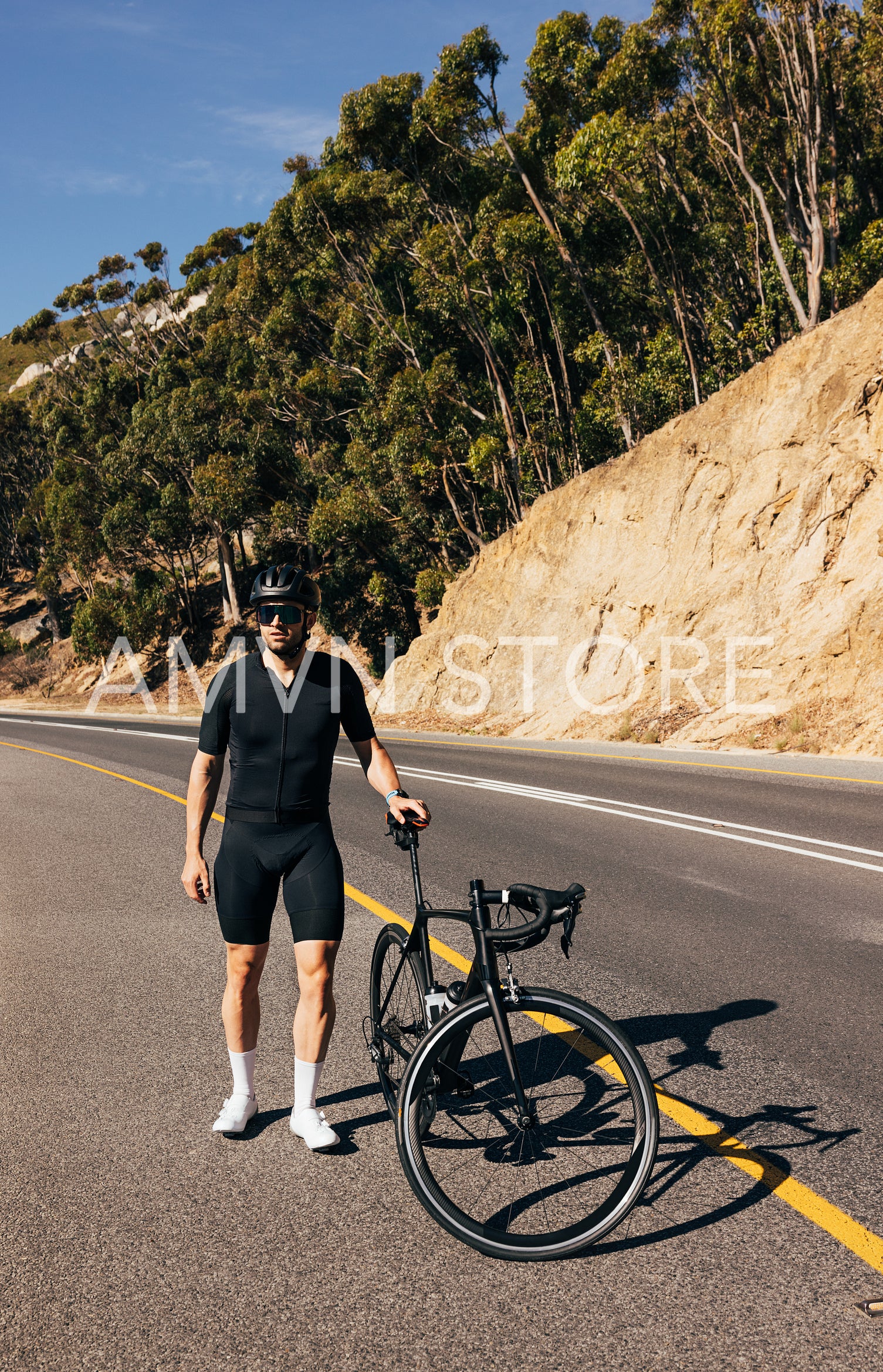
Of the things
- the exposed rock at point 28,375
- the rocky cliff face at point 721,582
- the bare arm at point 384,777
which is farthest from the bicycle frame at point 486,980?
the exposed rock at point 28,375

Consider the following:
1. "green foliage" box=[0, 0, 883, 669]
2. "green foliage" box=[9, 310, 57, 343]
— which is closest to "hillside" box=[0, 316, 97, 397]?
"green foliage" box=[9, 310, 57, 343]

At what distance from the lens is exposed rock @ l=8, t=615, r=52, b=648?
222 ft

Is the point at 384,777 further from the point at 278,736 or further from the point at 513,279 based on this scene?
the point at 513,279

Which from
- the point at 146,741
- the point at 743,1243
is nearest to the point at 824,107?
the point at 146,741

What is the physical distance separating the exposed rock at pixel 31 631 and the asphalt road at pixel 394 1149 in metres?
63.1

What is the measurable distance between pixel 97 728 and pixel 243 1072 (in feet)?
96.6

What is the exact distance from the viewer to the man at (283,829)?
12.7ft

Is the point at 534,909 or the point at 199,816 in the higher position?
the point at 199,816

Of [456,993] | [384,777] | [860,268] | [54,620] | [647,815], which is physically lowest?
[647,815]

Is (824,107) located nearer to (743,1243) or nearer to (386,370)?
(386,370)

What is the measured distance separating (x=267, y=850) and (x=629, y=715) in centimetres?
1884

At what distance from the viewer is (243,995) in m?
3.98

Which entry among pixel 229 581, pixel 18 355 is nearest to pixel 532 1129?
pixel 229 581

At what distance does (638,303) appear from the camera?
30891 mm
